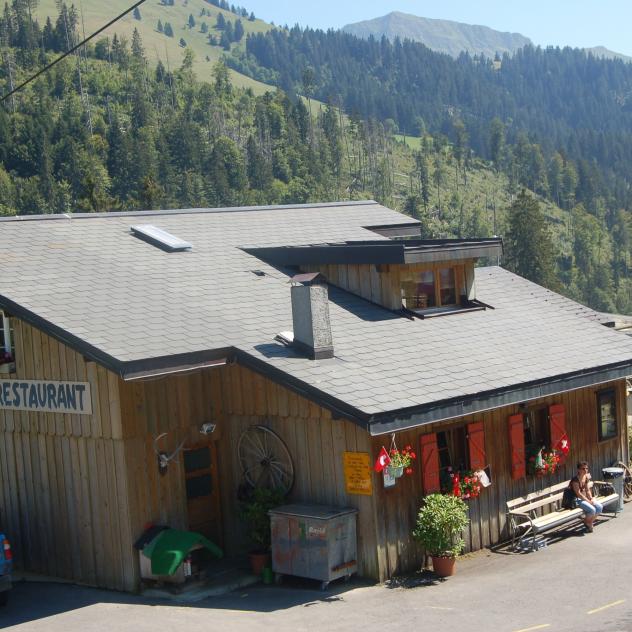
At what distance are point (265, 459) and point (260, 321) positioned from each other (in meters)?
2.32

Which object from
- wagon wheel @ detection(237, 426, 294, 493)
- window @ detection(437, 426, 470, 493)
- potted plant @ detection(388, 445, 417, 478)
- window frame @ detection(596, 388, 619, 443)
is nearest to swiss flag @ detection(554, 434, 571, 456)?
window frame @ detection(596, 388, 619, 443)

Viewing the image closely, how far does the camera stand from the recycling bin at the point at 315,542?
1453 centimetres

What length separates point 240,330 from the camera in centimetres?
1634

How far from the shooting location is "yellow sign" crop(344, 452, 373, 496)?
14.7 m

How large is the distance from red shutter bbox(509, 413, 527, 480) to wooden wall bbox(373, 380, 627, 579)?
0.31 ft

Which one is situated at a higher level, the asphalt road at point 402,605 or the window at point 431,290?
the window at point 431,290

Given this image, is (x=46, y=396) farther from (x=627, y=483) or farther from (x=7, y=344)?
(x=627, y=483)

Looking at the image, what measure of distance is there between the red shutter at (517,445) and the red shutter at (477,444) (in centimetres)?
80

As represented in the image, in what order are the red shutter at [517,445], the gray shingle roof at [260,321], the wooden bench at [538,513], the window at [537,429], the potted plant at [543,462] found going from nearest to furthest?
the gray shingle roof at [260,321] → the wooden bench at [538,513] → the red shutter at [517,445] → the potted plant at [543,462] → the window at [537,429]

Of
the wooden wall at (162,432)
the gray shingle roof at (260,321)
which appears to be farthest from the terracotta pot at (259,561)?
the gray shingle roof at (260,321)

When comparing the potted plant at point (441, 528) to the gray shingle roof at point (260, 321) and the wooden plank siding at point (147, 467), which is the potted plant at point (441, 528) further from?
the gray shingle roof at point (260, 321)

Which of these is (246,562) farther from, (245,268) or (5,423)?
(245,268)

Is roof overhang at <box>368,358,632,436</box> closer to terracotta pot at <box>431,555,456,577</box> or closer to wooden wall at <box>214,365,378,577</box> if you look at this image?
wooden wall at <box>214,365,378,577</box>

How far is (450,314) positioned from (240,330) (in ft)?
17.4
